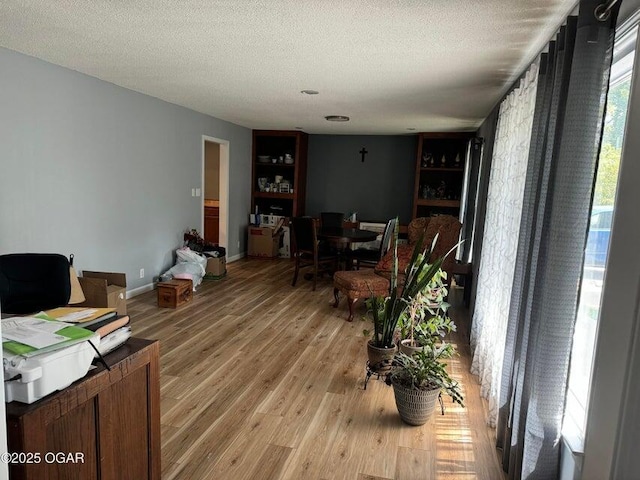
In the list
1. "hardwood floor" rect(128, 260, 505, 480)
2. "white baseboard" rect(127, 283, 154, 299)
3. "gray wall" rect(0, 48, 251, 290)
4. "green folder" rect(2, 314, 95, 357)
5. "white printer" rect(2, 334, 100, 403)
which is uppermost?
"gray wall" rect(0, 48, 251, 290)

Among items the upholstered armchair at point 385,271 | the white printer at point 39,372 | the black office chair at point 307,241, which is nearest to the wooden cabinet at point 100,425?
the white printer at point 39,372

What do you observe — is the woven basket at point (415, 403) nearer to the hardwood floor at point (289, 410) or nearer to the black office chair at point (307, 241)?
the hardwood floor at point (289, 410)

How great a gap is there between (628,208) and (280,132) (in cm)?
646

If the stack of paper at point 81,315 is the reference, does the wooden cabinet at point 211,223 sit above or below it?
Result: below

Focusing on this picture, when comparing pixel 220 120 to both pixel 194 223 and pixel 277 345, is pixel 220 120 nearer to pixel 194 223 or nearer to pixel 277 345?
pixel 194 223

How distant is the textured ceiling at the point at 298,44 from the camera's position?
2131mm

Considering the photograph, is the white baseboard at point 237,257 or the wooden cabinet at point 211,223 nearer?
the white baseboard at point 237,257

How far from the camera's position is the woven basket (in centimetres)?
227

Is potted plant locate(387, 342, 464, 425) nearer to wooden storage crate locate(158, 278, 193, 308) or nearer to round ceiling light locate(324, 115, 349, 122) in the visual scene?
wooden storage crate locate(158, 278, 193, 308)

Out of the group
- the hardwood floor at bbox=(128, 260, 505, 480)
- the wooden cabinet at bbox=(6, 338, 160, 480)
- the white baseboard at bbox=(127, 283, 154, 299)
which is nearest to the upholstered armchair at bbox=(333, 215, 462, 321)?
the hardwood floor at bbox=(128, 260, 505, 480)

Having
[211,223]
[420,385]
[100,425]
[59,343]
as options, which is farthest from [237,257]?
[59,343]

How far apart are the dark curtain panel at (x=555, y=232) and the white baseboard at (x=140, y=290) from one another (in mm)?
3966

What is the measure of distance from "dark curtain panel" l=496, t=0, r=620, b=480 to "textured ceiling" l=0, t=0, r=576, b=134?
58 cm

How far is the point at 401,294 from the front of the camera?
2742mm
